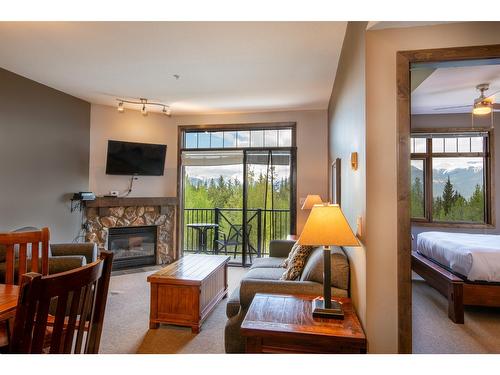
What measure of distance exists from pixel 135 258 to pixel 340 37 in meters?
4.68

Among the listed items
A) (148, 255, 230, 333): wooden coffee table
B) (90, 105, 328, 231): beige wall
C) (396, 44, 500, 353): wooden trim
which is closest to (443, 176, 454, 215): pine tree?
(90, 105, 328, 231): beige wall

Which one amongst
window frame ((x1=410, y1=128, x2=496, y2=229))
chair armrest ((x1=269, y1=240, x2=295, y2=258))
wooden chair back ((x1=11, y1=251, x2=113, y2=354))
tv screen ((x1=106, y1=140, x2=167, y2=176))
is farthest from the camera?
tv screen ((x1=106, y1=140, x2=167, y2=176))

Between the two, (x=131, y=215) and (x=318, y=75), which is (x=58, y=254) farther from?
(x=318, y=75)

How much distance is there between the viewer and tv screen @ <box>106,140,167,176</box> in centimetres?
481

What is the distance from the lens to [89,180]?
15.9ft

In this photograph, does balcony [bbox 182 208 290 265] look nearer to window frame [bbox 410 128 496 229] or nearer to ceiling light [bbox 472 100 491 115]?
window frame [bbox 410 128 496 229]

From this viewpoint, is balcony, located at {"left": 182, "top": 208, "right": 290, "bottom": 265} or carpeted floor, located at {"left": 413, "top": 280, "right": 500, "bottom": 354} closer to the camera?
carpeted floor, located at {"left": 413, "top": 280, "right": 500, "bottom": 354}

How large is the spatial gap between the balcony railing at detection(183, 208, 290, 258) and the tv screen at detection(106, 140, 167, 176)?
1.05 metres

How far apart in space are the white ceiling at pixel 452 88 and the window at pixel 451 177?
514 mm

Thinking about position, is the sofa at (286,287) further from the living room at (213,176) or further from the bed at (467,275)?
the bed at (467,275)

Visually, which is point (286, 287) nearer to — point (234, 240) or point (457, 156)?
point (234, 240)

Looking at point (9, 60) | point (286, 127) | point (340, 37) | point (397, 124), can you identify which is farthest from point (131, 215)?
point (397, 124)

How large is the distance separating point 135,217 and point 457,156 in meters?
5.66
